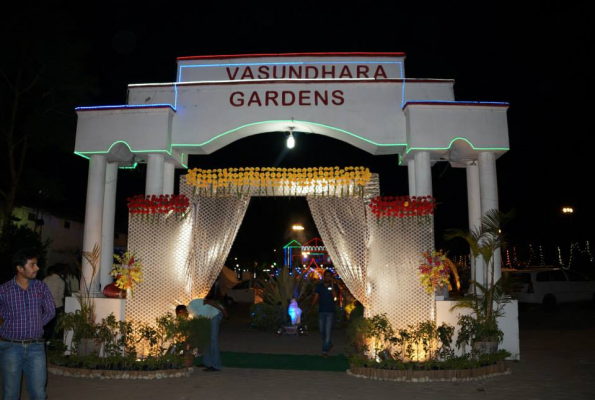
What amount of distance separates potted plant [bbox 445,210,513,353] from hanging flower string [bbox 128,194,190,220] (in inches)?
184

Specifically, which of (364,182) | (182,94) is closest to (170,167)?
(182,94)

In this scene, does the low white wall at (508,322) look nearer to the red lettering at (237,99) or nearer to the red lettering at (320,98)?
the red lettering at (320,98)

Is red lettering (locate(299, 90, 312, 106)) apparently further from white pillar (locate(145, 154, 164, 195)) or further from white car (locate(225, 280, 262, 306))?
white car (locate(225, 280, 262, 306))

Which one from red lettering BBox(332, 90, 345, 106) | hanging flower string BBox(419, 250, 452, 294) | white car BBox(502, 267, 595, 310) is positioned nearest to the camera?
hanging flower string BBox(419, 250, 452, 294)

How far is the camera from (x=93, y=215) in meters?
9.51

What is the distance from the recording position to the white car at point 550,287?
17250 millimetres

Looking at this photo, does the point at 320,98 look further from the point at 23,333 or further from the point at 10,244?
the point at 10,244

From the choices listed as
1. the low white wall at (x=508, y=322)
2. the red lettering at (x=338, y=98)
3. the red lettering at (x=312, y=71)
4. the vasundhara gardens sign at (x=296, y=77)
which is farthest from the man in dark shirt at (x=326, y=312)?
the red lettering at (x=312, y=71)

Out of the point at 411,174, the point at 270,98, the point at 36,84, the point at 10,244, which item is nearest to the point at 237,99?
the point at 270,98

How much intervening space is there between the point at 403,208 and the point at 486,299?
196cm

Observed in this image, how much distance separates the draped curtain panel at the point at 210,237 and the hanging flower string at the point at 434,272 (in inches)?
135

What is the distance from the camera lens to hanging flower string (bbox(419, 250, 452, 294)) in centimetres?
843

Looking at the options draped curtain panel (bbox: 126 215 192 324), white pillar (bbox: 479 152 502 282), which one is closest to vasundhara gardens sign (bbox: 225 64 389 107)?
white pillar (bbox: 479 152 502 282)

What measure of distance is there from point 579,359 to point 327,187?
5.19 metres
